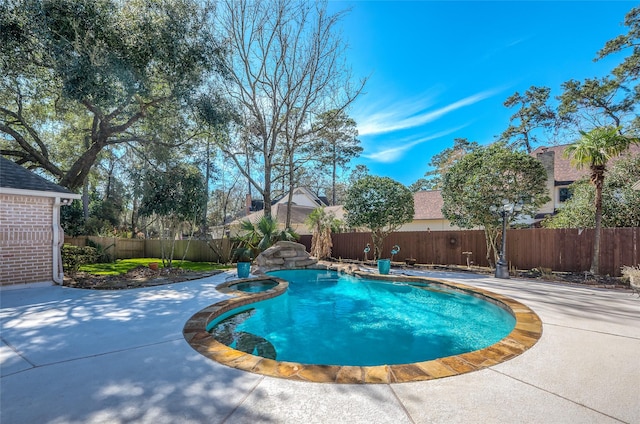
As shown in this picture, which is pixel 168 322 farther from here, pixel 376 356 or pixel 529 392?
pixel 529 392

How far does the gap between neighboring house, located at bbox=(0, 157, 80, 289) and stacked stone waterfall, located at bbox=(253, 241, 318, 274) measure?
6.63 metres

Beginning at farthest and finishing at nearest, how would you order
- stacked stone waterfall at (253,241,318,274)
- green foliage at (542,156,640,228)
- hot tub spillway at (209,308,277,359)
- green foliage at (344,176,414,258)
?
green foliage at (344,176,414,258)
stacked stone waterfall at (253,241,318,274)
green foliage at (542,156,640,228)
hot tub spillway at (209,308,277,359)

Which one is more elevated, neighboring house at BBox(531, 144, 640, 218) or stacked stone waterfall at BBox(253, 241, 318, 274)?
neighboring house at BBox(531, 144, 640, 218)

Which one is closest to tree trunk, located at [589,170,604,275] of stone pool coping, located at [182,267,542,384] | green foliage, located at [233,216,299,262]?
stone pool coping, located at [182,267,542,384]

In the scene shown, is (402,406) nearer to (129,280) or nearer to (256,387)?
(256,387)

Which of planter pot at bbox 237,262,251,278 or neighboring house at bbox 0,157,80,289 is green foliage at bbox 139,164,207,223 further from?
planter pot at bbox 237,262,251,278

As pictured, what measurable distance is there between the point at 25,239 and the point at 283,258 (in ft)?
27.0

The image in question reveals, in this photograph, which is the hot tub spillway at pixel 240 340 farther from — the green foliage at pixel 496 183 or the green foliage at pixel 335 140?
the green foliage at pixel 335 140

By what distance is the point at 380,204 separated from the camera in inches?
531

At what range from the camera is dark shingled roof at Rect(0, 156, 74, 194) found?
7.12 meters

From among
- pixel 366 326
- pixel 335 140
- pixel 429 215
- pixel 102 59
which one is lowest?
pixel 366 326

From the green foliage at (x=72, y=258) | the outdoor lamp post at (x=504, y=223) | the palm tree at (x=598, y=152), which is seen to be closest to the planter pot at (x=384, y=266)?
the outdoor lamp post at (x=504, y=223)

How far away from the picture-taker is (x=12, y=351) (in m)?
3.37

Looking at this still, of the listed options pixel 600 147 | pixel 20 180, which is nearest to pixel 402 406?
pixel 20 180
